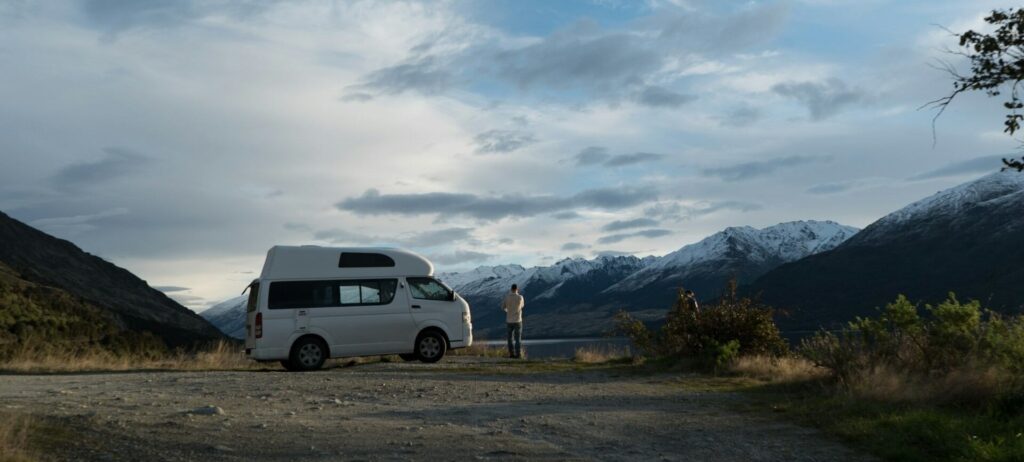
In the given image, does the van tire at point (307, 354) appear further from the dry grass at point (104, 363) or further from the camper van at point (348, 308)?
the dry grass at point (104, 363)

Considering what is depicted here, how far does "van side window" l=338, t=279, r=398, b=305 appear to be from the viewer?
19.4 metres

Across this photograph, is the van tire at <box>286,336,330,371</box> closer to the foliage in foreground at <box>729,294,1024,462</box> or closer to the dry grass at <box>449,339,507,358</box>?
the dry grass at <box>449,339,507,358</box>

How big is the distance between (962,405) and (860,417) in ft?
4.89

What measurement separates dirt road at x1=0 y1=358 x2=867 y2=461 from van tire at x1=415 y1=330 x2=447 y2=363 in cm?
448

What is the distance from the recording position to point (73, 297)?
3403 cm

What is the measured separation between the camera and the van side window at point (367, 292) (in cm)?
1944

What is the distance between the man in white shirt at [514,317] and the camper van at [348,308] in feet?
11.3

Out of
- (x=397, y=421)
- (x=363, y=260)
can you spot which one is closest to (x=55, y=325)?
(x=363, y=260)

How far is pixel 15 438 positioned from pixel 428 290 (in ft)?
42.0

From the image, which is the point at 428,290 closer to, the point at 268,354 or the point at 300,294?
the point at 300,294

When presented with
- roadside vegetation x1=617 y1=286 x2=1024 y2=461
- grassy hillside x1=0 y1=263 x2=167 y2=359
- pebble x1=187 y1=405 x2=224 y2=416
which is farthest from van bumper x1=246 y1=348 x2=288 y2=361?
roadside vegetation x1=617 y1=286 x2=1024 y2=461

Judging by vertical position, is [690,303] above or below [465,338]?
above

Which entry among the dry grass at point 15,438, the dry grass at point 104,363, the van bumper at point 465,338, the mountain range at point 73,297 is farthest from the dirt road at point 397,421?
the mountain range at point 73,297

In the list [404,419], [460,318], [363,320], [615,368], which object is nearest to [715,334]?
[615,368]
